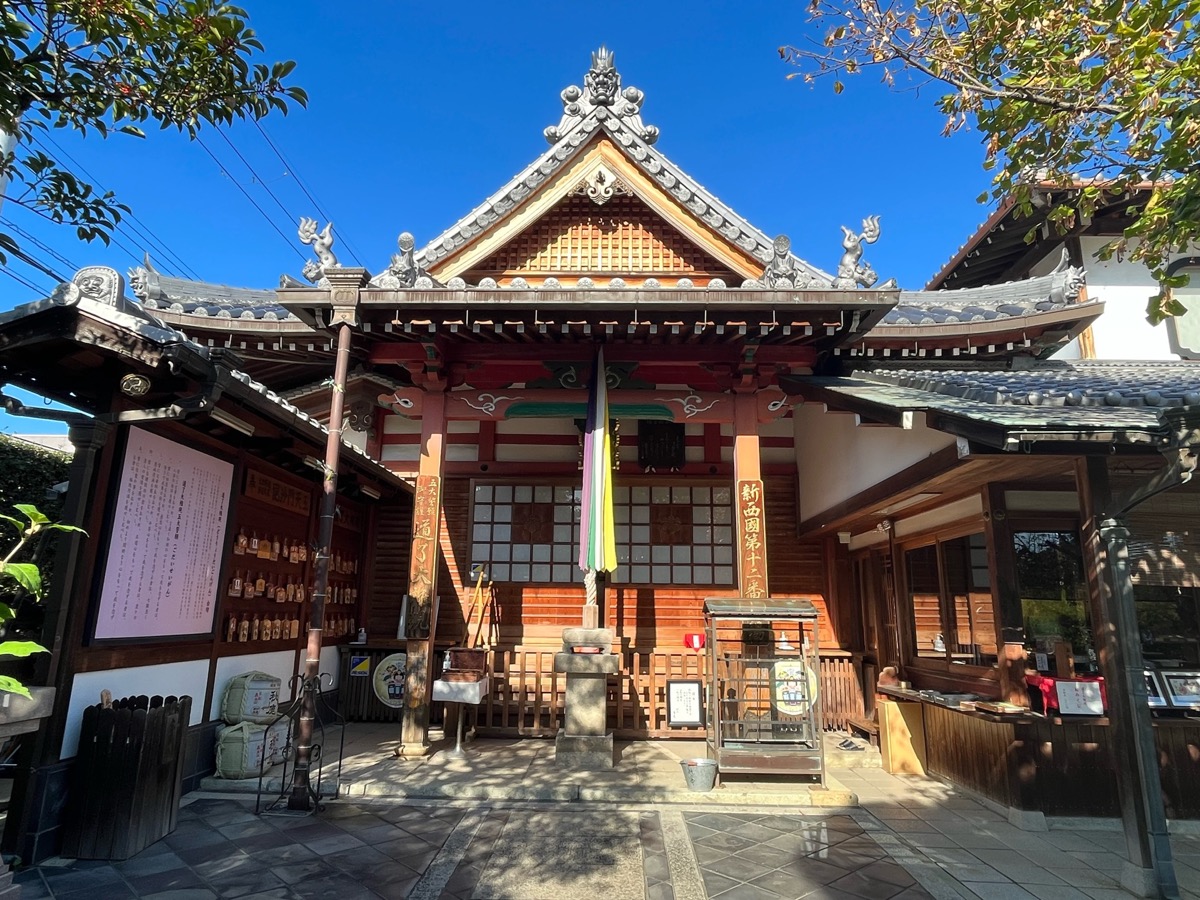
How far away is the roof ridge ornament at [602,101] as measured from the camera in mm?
9555

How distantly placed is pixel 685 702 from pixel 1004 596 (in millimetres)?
3724

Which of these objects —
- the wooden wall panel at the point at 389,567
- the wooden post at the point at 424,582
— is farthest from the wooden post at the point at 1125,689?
the wooden wall panel at the point at 389,567

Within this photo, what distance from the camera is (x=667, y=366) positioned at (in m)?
8.59

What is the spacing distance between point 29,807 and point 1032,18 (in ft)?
28.6

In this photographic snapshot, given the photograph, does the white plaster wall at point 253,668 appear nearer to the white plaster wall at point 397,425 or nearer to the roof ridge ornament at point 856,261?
the white plaster wall at point 397,425

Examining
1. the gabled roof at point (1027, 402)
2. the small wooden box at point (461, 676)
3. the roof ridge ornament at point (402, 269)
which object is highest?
the roof ridge ornament at point (402, 269)

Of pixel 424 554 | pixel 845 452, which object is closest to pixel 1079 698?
pixel 845 452

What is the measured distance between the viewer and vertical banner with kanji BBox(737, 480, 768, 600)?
7.70m

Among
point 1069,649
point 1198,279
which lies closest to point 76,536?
point 1069,649

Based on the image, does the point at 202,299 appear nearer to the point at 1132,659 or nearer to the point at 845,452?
the point at 845,452

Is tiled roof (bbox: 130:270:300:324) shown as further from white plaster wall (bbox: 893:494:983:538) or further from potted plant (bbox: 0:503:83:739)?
white plaster wall (bbox: 893:494:983:538)

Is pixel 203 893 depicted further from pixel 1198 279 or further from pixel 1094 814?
pixel 1198 279

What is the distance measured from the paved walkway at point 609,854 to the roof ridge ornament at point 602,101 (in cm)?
853

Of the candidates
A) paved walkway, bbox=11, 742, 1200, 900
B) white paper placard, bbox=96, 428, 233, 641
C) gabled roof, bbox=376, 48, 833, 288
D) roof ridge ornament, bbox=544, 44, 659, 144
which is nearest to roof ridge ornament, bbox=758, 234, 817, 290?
gabled roof, bbox=376, 48, 833, 288
